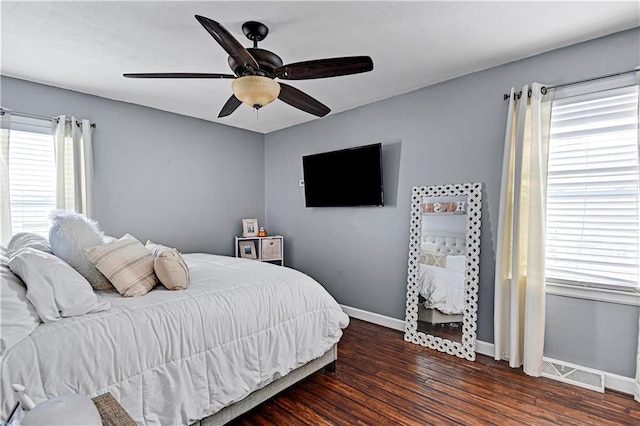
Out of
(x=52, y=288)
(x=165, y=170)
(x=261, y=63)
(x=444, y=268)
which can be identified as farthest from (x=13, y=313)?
(x=444, y=268)

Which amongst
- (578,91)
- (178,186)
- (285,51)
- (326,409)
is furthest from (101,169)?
(578,91)

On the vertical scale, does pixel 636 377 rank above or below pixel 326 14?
below

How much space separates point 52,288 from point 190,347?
0.67 metres

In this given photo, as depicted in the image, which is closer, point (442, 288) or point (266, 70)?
point (266, 70)

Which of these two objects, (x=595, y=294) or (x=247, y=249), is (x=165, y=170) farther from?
(x=595, y=294)

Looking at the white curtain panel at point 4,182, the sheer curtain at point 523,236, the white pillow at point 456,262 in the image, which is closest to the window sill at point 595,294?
the sheer curtain at point 523,236

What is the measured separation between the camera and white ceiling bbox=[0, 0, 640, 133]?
1965 millimetres

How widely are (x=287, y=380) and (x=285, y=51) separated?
2.35 meters

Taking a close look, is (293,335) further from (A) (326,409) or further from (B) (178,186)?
(B) (178,186)

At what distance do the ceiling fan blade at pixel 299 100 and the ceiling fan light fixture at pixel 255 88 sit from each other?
0.26 m

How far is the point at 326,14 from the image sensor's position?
2.03 meters

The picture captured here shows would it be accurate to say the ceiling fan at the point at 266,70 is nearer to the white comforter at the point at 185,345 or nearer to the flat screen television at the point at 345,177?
the white comforter at the point at 185,345

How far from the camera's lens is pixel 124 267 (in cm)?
187

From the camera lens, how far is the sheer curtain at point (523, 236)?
2.46 m
